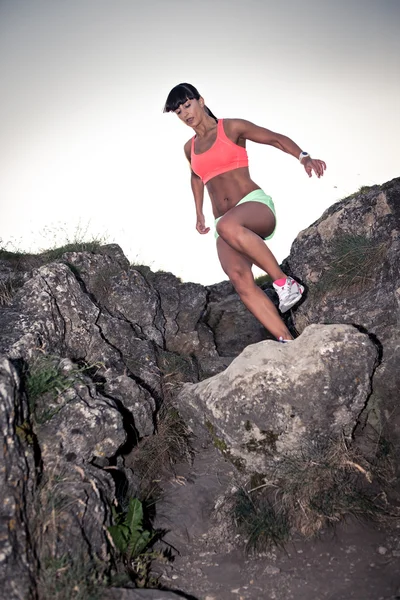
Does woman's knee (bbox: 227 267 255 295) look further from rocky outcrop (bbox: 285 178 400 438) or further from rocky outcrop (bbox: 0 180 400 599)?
rocky outcrop (bbox: 285 178 400 438)

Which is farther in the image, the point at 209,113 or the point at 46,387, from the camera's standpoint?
the point at 209,113

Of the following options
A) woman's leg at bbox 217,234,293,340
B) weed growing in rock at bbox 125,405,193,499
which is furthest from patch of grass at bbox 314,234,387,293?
weed growing in rock at bbox 125,405,193,499

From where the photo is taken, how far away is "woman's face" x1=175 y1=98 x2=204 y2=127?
6.38 meters

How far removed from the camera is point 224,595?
4375 mm

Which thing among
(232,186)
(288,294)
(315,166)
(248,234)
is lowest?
(288,294)

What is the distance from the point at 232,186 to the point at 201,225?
4.35ft

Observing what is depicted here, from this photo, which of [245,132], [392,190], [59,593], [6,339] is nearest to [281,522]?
[59,593]

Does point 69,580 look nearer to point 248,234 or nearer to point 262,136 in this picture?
point 248,234

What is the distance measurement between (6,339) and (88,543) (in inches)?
89.2

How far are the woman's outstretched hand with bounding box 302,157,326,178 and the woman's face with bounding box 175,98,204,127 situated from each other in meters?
1.53

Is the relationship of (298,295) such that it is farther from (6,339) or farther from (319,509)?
(6,339)

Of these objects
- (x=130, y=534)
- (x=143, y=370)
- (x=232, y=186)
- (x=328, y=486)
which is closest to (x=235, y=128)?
(x=232, y=186)

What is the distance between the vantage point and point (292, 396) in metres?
5.27

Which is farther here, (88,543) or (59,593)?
(88,543)
